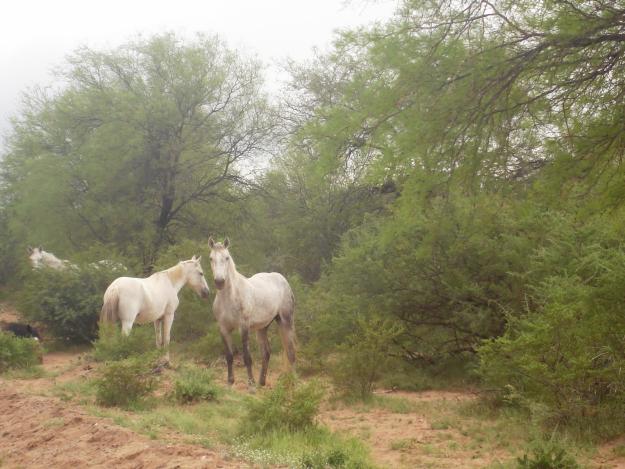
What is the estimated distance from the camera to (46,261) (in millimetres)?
18047

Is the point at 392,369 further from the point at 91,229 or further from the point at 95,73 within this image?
the point at 95,73

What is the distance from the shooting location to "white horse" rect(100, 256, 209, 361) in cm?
1171

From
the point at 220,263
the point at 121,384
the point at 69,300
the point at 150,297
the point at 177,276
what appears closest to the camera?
the point at 121,384

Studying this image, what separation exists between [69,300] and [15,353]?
4.30m

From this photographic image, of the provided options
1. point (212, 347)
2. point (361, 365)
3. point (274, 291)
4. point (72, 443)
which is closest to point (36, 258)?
point (212, 347)

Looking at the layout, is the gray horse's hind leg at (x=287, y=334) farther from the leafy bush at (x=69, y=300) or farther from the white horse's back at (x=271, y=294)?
the leafy bush at (x=69, y=300)

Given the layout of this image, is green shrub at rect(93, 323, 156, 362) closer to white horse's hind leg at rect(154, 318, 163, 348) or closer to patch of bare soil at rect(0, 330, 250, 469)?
patch of bare soil at rect(0, 330, 250, 469)

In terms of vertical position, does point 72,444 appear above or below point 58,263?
below

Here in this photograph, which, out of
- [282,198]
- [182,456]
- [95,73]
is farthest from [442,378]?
[95,73]

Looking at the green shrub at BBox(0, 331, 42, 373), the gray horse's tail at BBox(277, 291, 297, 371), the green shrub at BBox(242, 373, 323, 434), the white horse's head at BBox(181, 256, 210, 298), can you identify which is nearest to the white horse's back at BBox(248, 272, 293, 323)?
the gray horse's tail at BBox(277, 291, 297, 371)

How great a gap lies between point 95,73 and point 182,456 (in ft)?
63.4

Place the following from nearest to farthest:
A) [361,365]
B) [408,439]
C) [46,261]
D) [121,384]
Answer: [408,439] → [121,384] → [361,365] → [46,261]

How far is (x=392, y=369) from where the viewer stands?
1166cm

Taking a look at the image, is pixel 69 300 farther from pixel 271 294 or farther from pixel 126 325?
pixel 271 294
